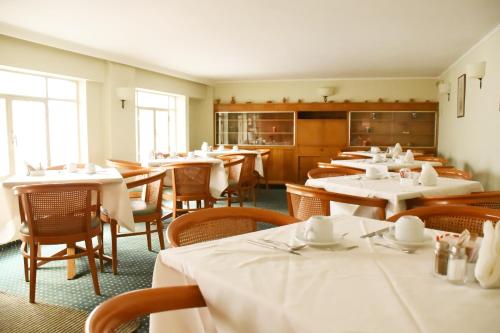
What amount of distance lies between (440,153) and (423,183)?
6.31 metres

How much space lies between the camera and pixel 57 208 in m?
3.01

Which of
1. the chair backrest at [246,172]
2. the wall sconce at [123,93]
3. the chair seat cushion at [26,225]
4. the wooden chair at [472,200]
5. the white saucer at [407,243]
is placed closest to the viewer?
the white saucer at [407,243]

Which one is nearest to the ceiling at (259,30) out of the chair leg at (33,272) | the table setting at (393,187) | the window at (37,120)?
the window at (37,120)

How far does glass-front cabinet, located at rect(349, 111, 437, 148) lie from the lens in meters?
9.23

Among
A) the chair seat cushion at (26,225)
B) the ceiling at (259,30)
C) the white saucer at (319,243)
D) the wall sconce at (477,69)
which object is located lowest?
the chair seat cushion at (26,225)

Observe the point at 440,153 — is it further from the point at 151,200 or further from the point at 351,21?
the point at 151,200

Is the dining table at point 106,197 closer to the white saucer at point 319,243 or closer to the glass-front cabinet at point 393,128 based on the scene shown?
the white saucer at point 319,243

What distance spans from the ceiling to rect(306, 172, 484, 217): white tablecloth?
1.85 metres

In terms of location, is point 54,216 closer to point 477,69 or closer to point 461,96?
point 477,69

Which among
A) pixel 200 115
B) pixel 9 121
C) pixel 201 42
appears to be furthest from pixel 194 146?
pixel 9 121

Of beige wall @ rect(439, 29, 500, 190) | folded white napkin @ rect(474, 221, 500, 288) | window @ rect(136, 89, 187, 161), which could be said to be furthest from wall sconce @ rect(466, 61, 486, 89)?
window @ rect(136, 89, 187, 161)

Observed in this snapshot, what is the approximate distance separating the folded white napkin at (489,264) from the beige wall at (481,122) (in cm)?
441

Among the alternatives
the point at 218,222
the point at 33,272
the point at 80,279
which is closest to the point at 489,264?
the point at 218,222

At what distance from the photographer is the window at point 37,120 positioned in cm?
511
